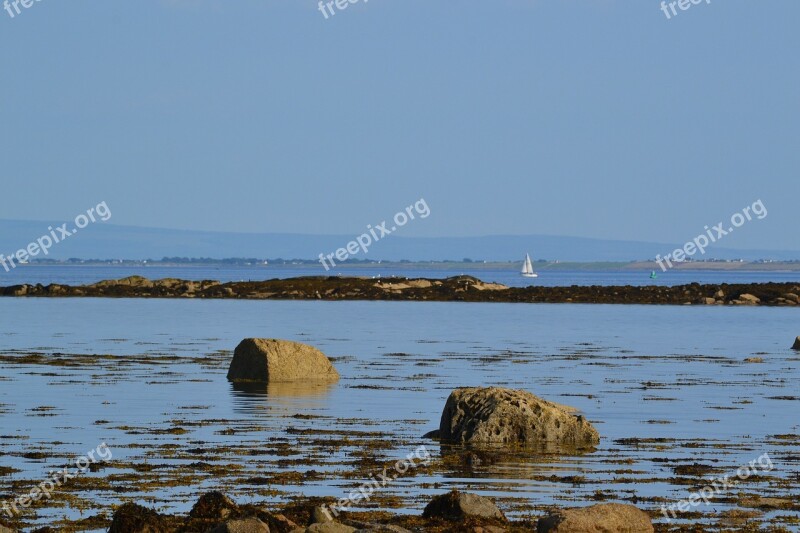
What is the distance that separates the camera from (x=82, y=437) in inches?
938

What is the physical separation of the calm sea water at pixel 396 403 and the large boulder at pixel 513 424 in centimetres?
64

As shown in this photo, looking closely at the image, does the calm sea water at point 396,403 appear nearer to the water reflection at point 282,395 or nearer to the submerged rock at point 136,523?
the water reflection at point 282,395

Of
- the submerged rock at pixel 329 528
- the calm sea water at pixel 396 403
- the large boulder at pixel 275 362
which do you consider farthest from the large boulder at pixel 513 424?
the large boulder at pixel 275 362

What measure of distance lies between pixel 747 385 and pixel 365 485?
1958cm

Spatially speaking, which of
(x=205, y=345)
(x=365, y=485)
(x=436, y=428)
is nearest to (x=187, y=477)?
(x=365, y=485)

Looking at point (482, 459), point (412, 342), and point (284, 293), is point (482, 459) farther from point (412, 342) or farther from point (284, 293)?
point (284, 293)

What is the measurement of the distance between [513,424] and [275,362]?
11.7 meters

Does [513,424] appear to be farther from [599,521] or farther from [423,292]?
[423,292]

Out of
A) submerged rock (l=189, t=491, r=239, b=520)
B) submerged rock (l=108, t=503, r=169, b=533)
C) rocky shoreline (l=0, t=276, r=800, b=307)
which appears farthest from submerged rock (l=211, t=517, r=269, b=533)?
rocky shoreline (l=0, t=276, r=800, b=307)

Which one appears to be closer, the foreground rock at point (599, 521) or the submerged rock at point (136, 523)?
the submerged rock at point (136, 523)

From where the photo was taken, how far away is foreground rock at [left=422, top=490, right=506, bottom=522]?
16.2 meters

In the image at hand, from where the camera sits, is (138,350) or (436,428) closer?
(436,428)

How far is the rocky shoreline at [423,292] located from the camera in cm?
10762

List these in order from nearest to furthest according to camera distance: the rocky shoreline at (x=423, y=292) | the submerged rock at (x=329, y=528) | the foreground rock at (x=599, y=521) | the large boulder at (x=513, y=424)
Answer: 1. the submerged rock at (x=329, y=528)
2. the foreground rock at (x=599, y=521)
3. the large boulder at (x=513, y=424)
4. the rocky shoreline at (x=423, y=292)
